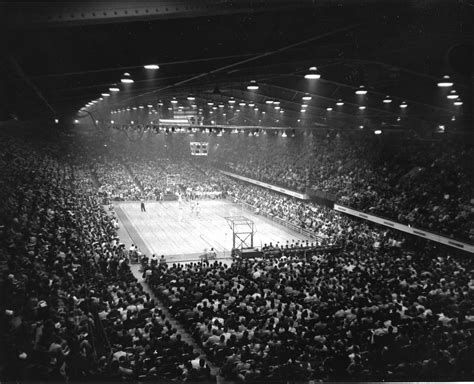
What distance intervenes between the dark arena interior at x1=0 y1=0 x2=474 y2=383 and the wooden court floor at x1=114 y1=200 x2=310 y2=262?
36 cm

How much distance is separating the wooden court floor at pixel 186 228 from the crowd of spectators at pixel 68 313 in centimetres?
973

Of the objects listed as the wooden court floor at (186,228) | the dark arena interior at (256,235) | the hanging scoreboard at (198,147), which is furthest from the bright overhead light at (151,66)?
the hanging scoreboard at (198,147)

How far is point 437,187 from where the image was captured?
90.9 ft

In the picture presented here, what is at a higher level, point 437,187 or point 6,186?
point 6,186

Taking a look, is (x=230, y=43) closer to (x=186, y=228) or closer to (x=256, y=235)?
(x=256, y=235)

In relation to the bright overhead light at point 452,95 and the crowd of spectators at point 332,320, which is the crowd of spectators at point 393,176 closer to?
the crowd of spectators at point 332,320

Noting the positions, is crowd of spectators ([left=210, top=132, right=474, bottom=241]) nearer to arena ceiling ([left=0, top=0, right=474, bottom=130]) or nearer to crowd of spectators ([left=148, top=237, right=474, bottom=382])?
crowd of spectators ([left=148, top=237, right=474, bottom=382])

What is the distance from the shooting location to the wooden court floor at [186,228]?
2937cm

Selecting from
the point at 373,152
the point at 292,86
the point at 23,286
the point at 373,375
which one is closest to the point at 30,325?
the point at 23,286

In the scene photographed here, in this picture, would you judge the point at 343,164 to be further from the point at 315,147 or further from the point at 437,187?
the point at 437,187

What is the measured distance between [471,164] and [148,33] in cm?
2640

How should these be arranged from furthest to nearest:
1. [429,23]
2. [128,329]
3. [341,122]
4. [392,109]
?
[341,122] → [392,109] → [128,329] → [429,23]

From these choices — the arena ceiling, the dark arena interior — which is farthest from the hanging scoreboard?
the arena ceiling

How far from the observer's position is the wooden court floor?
2937 cm
